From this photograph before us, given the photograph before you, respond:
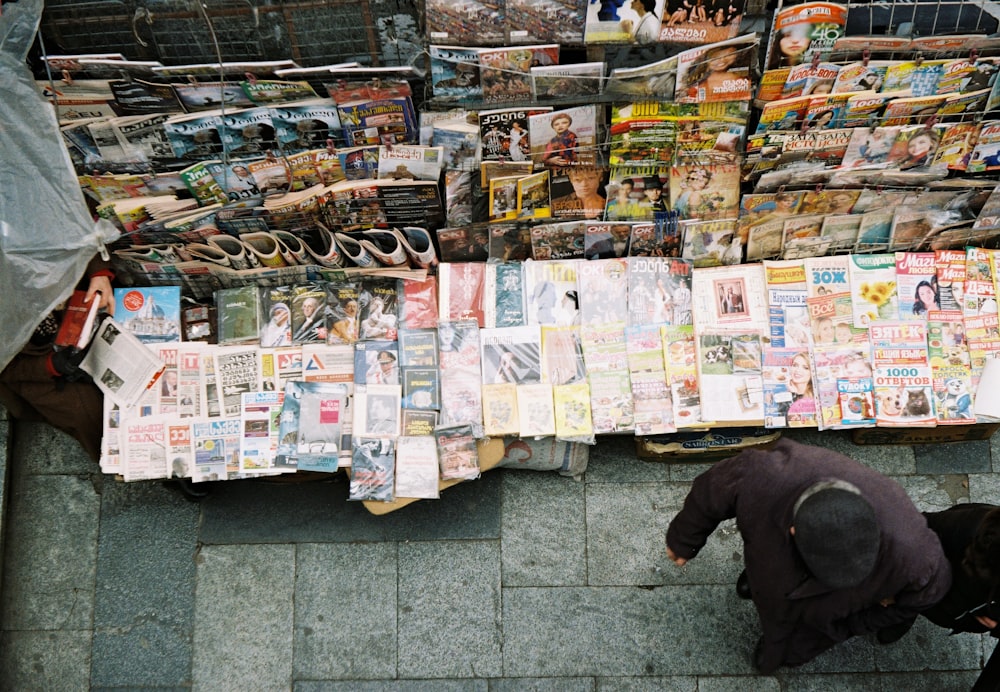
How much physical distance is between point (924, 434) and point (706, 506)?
5.07 feet

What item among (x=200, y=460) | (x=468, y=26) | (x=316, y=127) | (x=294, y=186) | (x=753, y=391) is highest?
(x=468, y=26)

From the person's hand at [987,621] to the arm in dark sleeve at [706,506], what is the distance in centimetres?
106

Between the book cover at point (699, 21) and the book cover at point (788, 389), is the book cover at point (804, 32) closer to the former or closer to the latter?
the book cover at point (699, 21)

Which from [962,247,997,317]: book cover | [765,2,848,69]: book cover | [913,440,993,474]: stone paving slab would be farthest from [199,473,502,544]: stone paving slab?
[962,247,997,317]: book cover

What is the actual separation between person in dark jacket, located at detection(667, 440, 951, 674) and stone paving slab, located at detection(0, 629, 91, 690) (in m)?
2.97

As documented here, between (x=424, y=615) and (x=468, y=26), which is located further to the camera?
(x=424, y=615)

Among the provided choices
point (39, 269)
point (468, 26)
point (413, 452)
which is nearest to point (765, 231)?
point (468, 26)

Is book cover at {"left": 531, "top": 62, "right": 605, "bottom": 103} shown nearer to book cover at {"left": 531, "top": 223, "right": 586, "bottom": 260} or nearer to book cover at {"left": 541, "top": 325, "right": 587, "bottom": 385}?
book cover at {"left": 531, "top": 223, "right": 586, "bottom": 260}

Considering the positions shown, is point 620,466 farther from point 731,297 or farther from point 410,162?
point 410,162

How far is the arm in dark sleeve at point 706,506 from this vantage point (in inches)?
101

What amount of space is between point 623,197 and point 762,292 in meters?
0.80

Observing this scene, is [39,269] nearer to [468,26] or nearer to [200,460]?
[200,460]

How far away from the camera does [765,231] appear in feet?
11.0

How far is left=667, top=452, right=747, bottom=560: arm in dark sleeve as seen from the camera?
8.39 ft
